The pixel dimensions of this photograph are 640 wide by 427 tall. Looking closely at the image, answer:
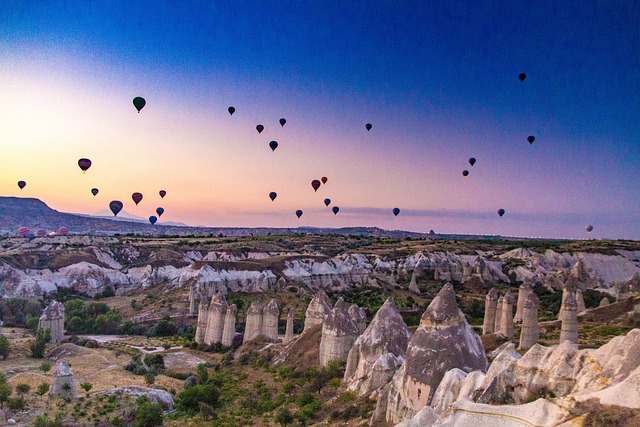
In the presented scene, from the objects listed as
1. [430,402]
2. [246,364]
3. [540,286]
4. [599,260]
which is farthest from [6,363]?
[599,260]

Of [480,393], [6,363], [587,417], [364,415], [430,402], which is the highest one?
[587,417]

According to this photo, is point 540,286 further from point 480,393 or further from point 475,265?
point 480,393

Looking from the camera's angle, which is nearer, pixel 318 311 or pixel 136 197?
pixel 318 311

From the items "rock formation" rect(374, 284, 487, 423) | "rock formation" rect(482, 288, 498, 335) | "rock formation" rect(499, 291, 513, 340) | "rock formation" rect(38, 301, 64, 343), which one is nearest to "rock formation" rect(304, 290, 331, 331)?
"rock formation" rect(482, 288, 498, 335)

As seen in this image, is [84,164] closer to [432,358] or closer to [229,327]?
[229,327]

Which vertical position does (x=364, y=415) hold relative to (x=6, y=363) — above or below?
above

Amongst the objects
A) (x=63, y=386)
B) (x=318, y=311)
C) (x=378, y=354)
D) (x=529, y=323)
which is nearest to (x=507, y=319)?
(x=529, y=323)
